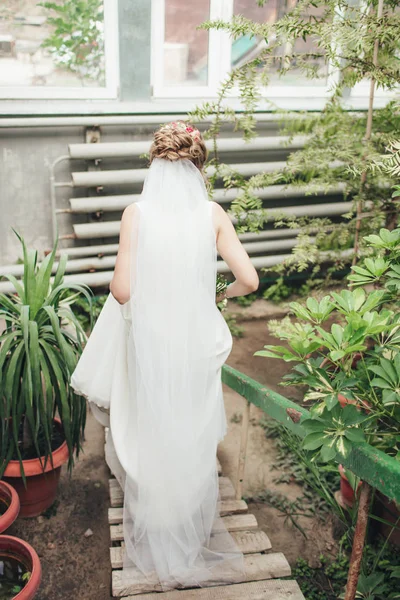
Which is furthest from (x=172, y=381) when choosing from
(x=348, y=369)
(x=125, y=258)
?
(x=348, y=369)

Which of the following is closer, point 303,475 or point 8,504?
point 8,504

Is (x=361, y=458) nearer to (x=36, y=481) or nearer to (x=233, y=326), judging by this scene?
(x=36, y=481)

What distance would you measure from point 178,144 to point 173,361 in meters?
0.89

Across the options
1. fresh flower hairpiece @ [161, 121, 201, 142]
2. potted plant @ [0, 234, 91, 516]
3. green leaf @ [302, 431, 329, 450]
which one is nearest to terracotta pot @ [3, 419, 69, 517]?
potted plant @ [0, 234, 91, 516]

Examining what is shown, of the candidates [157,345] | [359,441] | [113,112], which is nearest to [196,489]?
[157,345]

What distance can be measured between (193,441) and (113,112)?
328 cm

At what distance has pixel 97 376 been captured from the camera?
8.41ft

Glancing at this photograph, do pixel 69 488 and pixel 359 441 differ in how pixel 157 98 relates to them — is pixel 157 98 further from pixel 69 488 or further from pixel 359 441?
pixel 359 441

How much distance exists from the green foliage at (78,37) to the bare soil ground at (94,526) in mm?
2962

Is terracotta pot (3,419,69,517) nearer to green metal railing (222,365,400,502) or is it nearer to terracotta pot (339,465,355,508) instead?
green metal railing (222,365,400,502)

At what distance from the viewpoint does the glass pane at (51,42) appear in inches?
179

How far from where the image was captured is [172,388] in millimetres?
2314

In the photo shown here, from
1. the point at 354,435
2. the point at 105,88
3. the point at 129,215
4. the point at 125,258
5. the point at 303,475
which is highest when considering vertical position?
the point at 105,88

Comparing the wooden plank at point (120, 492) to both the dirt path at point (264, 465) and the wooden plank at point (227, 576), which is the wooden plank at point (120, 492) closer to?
the dirt path at point (264, 465)
